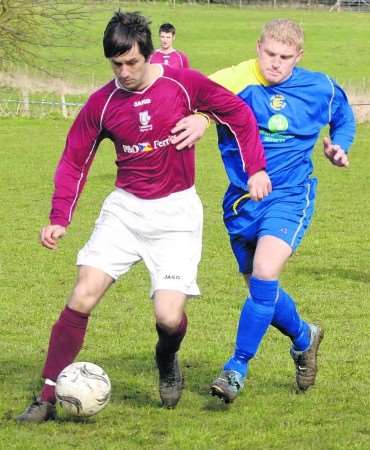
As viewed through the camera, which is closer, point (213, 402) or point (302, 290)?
point (213, 402)

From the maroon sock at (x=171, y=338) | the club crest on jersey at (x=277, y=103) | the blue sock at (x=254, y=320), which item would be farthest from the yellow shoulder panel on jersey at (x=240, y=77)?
the maroon sock at (x=171, y=338)

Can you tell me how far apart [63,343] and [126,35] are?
1.75m

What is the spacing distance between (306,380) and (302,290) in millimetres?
3917

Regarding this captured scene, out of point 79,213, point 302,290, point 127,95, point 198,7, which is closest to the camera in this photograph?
point 127,95

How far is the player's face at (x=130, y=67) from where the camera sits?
5.58 metres

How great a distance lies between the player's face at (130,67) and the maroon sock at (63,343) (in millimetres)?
1313

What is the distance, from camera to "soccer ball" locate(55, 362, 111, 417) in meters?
5.73

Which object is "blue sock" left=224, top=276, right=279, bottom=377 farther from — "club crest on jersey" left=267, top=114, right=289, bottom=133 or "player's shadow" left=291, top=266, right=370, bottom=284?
"player's shadow" left=291, top=266, right=370, bottom=284

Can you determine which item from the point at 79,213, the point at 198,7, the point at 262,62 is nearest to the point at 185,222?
the point at 262,62

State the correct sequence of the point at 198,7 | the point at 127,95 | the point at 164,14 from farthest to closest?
the point at 198,7, the point at 164,14, the point at 127,95

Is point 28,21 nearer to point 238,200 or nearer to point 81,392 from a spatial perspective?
point 238,200

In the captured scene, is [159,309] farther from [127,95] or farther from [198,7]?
[198,7]

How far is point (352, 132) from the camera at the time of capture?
264 inches

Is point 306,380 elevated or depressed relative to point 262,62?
depressed
